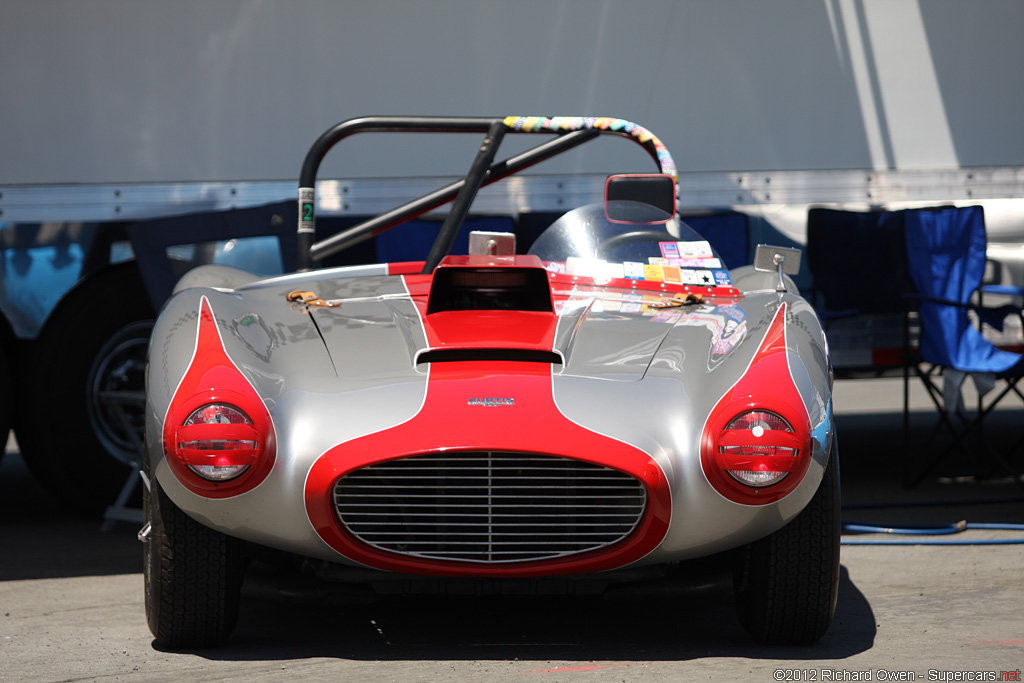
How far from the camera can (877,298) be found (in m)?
5.96

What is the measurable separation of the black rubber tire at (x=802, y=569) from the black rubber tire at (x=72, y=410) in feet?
10.1

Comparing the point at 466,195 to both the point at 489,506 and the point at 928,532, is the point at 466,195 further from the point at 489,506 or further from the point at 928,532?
the point at 928,532

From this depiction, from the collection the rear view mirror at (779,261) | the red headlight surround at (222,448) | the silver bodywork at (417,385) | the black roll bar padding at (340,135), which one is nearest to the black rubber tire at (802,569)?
the silver bodywork at (417,385)

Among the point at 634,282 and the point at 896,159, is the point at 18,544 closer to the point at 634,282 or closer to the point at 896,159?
the point at 634,282

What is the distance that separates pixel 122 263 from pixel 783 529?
3478 mm

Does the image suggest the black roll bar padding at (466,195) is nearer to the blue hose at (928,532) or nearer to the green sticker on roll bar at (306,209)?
the green sticker on roll bar at (306,209)

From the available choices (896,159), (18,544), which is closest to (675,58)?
(896,159)

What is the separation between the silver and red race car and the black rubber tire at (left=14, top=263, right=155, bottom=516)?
6.80ft

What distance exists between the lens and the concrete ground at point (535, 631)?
2.61 metres

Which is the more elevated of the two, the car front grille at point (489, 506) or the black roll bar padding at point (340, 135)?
the black roll bar padding at point (340, 135)

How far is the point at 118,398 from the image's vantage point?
4934 millimetres

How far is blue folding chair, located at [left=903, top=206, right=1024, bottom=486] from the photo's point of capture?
5.40m

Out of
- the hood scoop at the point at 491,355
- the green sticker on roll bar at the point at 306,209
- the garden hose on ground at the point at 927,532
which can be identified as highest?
the green sticker on roll bar at the point at 306,209

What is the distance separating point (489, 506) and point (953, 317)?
3681mm
